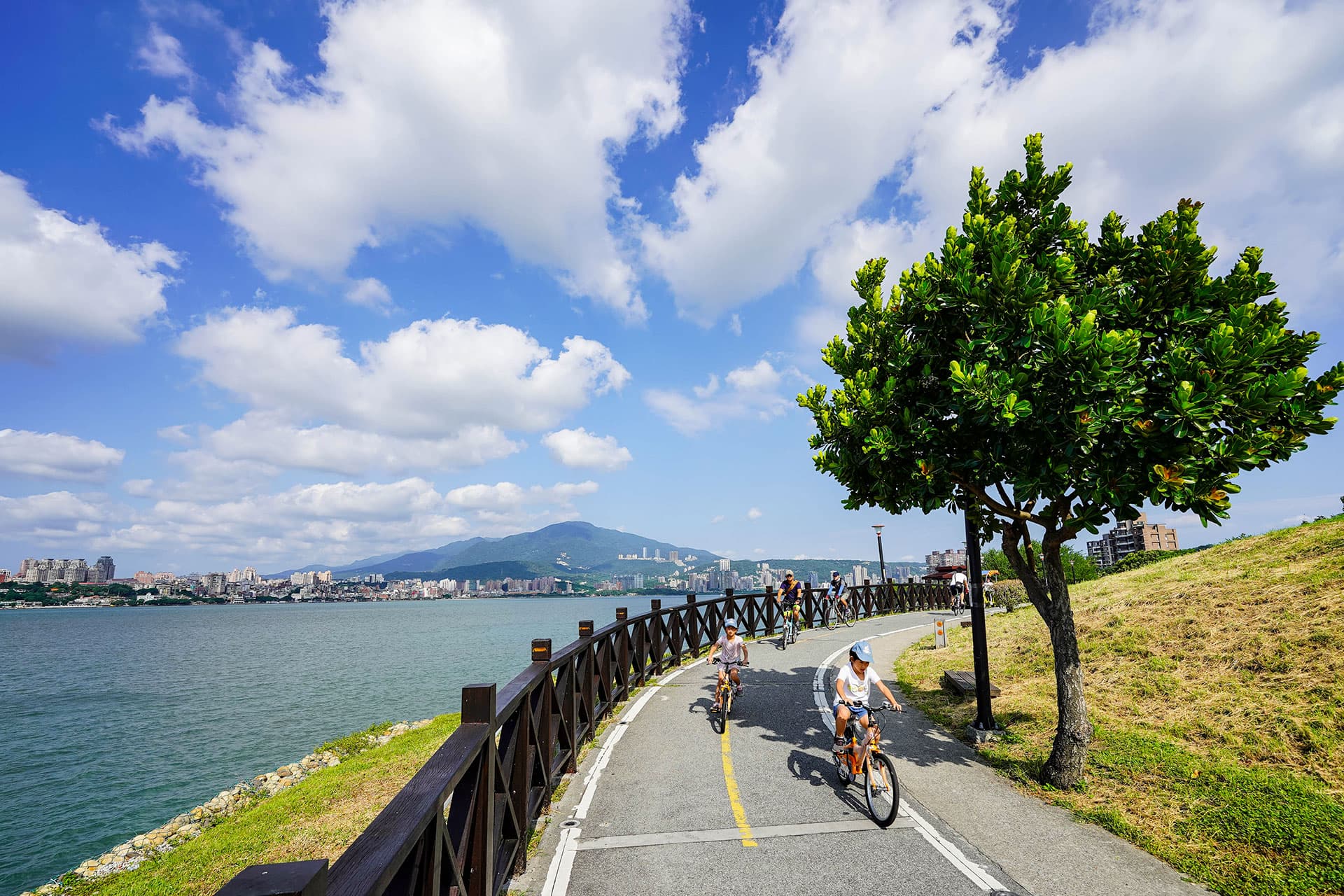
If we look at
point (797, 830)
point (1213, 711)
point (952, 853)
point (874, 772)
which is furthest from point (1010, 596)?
point (797, 830)

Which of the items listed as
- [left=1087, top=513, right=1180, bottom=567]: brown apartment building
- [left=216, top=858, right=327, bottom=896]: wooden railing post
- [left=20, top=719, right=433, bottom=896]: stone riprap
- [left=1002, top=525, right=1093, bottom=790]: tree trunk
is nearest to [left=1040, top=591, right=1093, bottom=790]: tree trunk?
[left=1002, top=525, right=1093, bottom=790]: tree trunk

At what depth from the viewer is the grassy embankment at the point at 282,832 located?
8422 millimetres

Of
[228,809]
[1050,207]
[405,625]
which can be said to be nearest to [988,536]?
[1050,207]

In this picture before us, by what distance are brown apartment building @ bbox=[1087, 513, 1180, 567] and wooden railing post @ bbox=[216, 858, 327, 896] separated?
16792 cm

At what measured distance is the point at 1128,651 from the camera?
38.7ft

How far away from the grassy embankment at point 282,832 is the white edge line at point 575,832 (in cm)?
350

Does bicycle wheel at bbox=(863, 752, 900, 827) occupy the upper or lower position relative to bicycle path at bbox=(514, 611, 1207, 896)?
upper

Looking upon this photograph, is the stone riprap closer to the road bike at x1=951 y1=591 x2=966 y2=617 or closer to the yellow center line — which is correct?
the yellow center line

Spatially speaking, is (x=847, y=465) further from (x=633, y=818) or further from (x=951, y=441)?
(x=633, y=818)

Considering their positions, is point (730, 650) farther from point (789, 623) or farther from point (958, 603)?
point (958, 603)

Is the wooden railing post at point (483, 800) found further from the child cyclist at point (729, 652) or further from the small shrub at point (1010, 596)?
the small shrub at point (1010, 596)

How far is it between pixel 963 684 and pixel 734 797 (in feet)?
21.8

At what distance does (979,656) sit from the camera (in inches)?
396

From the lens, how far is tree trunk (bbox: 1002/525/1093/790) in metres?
7.70
